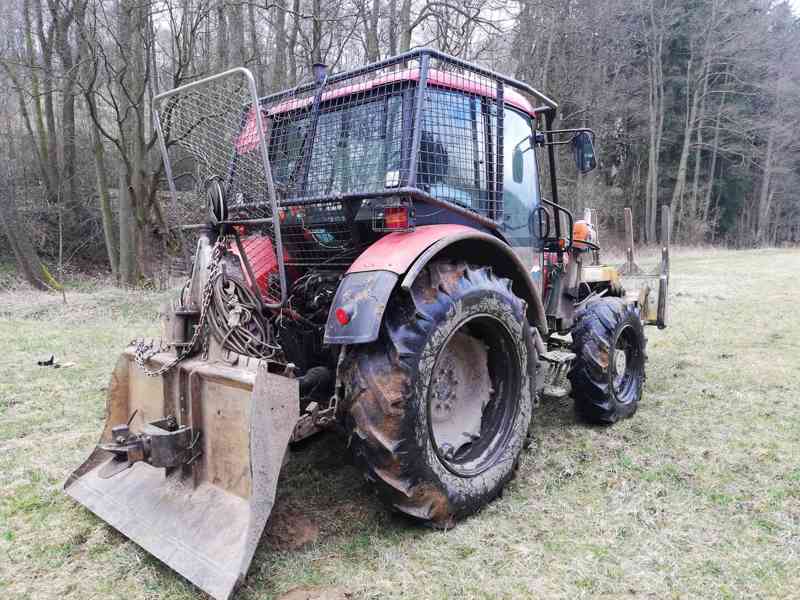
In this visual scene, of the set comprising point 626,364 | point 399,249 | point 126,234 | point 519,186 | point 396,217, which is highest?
point 519,186

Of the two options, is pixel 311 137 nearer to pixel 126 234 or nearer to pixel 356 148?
pixel 356 148

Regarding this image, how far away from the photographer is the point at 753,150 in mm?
27047

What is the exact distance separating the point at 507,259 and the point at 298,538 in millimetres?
1816

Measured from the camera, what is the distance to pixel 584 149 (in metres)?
4.06

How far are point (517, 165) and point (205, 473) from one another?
2.65 metres

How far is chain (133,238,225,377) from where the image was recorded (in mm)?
2760

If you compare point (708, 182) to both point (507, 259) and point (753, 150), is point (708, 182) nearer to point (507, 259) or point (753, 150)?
point (753, 150)

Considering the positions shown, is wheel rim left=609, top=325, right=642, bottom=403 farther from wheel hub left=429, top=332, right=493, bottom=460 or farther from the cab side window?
wheel hub left=429, top=332, right=493, bottom=460

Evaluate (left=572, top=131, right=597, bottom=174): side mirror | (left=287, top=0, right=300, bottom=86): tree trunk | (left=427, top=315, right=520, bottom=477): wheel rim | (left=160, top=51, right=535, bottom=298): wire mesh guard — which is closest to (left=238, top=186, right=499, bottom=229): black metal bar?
(left=160, top=51, right=535, bottom=298): wire mesh guard

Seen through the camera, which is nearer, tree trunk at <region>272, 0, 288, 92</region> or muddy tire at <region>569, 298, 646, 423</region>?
muddy tire at <region>569, 298, 646, 423</region>

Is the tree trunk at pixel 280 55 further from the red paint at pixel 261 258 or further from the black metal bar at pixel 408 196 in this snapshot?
the black metal bar at pixel 408 196

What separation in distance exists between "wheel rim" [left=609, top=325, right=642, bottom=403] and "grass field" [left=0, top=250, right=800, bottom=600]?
0.79 ft

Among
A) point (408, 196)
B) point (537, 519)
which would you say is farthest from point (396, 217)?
point (537, 519)

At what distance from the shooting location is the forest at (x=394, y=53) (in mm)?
11305
